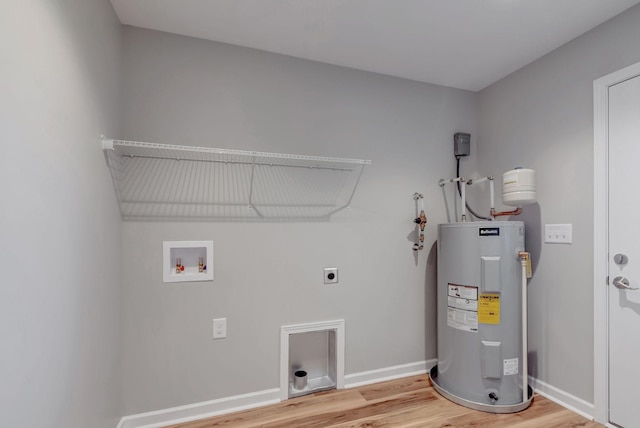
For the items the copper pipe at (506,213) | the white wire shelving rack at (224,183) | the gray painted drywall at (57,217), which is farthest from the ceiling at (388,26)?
the copper pipe at (506,213)

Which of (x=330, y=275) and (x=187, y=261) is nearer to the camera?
(x=187, y=261)

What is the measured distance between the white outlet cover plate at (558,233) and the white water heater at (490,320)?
25 cm

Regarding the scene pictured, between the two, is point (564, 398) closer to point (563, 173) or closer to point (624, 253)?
point (624, 253)

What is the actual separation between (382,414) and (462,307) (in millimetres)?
881

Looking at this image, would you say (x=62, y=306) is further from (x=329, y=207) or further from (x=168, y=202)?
(x=329, y=207)

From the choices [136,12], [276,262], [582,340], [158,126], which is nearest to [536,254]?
[582,340]

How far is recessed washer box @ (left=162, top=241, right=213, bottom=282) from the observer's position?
1904 millimetres

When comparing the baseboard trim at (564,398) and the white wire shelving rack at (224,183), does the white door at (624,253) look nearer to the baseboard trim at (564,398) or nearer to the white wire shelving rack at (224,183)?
the baseboard trim at (564,398)

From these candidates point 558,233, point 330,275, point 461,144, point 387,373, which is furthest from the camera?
point 461,144

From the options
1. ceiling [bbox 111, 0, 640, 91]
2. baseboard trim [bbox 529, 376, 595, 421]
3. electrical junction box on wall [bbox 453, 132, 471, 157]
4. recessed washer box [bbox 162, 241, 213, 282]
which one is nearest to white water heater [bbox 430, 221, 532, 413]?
baseboard trim [bbox 529, 376, 595, 421]

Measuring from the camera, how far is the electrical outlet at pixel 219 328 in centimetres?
199

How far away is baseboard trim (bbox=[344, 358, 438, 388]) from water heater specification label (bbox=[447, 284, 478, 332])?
552 mm

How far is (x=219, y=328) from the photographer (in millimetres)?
1999

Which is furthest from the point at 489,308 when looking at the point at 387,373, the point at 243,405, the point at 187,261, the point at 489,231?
the point at 187,261
